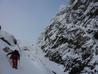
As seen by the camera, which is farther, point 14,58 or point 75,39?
point 75,39

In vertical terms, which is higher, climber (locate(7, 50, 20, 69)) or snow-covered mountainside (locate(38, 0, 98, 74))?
snow-covered mountainside (locate(38, 0, 98, 74))

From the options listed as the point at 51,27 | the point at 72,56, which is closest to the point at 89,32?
the point at 72,56

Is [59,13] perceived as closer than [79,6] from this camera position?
No

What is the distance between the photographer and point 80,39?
3528 cm

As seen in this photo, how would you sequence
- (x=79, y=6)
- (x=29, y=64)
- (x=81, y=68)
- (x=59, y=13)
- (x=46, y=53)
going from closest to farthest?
(x=29, y=64) → (x=81, y=68) → (x=46, y=53) → (x=79, y=6) → (x=59, y=13)

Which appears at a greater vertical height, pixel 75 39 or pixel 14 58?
pixel 75 39

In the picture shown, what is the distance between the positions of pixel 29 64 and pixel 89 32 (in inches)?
568

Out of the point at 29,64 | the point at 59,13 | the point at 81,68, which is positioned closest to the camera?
the point at 29,64

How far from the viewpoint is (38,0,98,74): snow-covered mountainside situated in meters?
32.1

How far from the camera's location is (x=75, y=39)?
36.2m

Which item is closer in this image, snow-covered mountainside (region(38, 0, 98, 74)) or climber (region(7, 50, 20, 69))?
climber (region(7, 50, 20, 69))

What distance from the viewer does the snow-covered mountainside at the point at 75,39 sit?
105ft

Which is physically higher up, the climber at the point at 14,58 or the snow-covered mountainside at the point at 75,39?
the snow-covered mountainside at the point at 75,39

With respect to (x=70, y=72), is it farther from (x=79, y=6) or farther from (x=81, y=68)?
(x=79, y=6)
